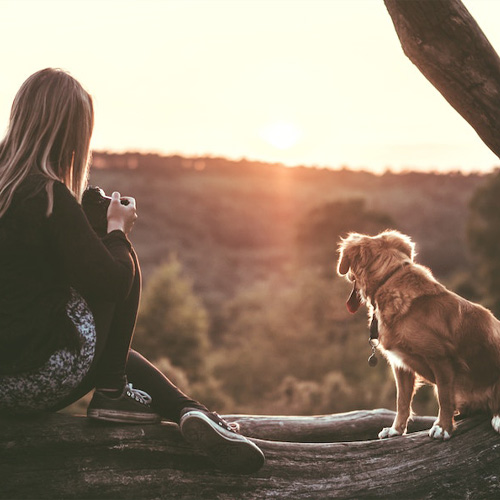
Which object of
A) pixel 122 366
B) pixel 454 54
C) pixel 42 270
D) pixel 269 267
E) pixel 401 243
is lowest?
pixel 122 366

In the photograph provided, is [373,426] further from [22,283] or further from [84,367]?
Answer: [22,283]

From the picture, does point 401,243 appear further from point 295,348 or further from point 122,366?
point 295,348

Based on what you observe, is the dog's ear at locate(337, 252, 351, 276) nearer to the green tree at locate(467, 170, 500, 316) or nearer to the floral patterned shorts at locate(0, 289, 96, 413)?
the floral patterned shorts at locate(0, 289, 96, 413)

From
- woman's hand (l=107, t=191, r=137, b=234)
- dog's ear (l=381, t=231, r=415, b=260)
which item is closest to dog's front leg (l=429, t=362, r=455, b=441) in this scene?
dog's ear (l=381, t=231, r=415, b=260)

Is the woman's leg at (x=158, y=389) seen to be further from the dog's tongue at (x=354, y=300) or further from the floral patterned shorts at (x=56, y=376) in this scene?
the dog's tongue at (x=354, y=300)

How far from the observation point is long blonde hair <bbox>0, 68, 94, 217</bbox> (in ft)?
12.3

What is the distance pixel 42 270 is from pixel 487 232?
112 feet

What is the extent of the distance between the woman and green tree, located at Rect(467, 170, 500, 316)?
31829 millimetres

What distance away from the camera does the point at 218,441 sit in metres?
4.13

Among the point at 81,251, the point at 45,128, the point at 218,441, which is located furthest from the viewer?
the point at 218,441

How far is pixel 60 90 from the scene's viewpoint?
3.78 meters

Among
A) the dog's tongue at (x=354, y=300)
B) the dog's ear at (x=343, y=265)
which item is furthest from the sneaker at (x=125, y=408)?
the dog's ear at (x=343, y=265)

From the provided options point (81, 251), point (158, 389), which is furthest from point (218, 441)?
point (81, 251)

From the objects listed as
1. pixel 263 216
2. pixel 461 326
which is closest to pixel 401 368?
pixel 461 326
